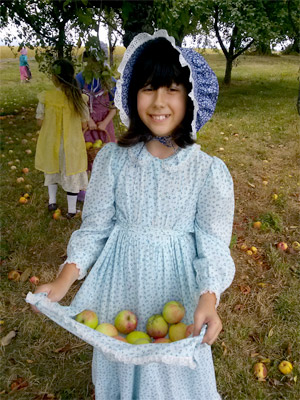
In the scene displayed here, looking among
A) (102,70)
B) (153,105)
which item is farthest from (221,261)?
(102,70)

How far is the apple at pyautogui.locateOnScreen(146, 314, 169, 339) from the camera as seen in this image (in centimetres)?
144

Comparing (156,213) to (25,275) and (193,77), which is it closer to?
(193,77)

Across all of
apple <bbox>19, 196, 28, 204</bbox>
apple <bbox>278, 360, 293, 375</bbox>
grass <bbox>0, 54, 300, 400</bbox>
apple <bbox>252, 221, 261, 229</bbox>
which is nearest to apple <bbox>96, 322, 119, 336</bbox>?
grass <bbox>0, 54, 300, 400</bbox>

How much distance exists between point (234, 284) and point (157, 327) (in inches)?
70.2

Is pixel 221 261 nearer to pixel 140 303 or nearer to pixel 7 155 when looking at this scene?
pixel 140 303

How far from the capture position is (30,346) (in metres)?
2.47

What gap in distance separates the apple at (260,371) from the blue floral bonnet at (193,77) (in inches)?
62.0

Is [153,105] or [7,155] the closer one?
[153,105]

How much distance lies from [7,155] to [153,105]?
5189 millimetres

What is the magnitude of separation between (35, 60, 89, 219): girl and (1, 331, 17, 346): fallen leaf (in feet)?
5.62

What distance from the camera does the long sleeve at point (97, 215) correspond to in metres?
1.53

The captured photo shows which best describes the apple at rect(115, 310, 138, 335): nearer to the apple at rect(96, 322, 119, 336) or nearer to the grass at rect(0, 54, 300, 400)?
the apple at rect(96, 322, 119, 336)

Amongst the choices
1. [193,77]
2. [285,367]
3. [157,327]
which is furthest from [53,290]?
[285,367]

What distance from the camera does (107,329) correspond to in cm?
143
